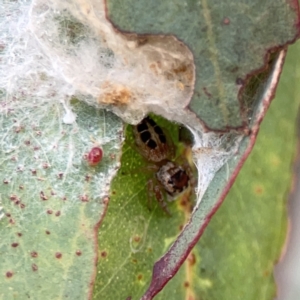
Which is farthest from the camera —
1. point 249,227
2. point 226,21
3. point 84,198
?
point 249,227

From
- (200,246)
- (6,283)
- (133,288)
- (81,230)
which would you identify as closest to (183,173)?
(200,246)

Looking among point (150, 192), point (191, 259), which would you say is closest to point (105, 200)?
point (150, 192)

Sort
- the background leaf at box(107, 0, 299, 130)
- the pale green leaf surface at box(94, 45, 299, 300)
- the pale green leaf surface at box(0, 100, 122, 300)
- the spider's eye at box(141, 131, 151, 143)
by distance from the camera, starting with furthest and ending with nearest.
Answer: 1. the pale green leaf surface at box(94, 45, 299, 300)
2. the spider's eye at box(141, 131, 151, 143)
3. the pale green leaf surface at box(0, 100, 122, 300)
4. the background leaf at box(107, 0, 299, 130)

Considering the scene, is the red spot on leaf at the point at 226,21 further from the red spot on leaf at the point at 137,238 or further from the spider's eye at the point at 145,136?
the red spot on leaf at the point at 137,238

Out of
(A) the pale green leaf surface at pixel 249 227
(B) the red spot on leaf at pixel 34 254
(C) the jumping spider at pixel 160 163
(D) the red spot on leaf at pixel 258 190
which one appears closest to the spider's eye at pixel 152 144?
(C) the jumping spider at pixel 160 163

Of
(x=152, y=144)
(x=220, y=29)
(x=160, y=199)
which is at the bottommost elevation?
(x=160, y=199)

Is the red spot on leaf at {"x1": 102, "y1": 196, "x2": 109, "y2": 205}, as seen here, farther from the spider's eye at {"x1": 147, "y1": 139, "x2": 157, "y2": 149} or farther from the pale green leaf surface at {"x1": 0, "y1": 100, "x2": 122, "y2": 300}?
the spider's eye at {"x1": 147, "y1": 139, "x2": 157, "y2": 149}

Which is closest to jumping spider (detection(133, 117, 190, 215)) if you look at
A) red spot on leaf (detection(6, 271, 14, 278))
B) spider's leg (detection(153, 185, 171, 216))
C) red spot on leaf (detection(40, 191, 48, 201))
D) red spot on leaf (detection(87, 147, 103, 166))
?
spider's leg (detection(153, 185, 171, 216))

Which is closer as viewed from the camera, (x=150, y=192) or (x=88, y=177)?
(x=88, y=177)

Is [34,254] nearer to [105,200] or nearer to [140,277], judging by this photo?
[105,200]

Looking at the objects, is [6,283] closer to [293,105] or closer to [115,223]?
[115,223]
